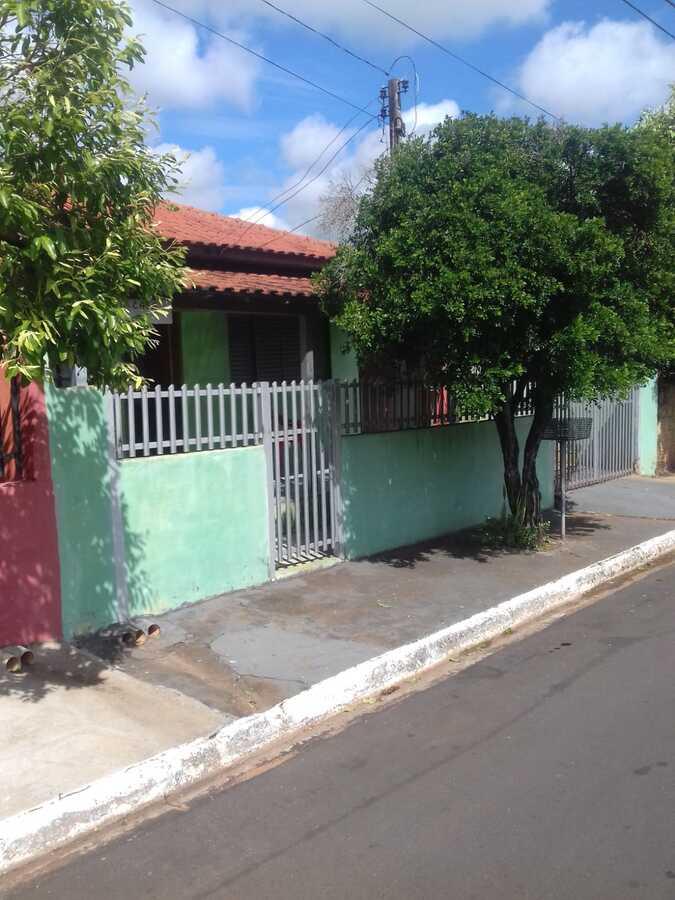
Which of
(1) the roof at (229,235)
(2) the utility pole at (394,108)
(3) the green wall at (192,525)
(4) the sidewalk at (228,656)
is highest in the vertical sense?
(2) the utility pole at (394,108)

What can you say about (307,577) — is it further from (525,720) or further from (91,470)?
(525,720)

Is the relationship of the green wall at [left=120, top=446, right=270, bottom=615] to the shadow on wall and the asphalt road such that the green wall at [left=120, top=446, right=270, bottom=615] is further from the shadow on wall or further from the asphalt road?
the asphalt road

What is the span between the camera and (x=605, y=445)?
15.6 m

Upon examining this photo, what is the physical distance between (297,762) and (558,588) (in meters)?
4.25

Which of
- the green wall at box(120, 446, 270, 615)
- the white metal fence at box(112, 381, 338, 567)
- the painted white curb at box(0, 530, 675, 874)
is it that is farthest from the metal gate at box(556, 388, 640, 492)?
the green wall at box(120, 446, 270, 615)

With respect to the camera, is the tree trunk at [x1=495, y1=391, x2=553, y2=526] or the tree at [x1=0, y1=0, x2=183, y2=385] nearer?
the tree at [x1=0, y1=0, x2=183, y2=385]

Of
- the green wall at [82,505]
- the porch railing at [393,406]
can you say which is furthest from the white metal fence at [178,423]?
the porch railing at [393,406]

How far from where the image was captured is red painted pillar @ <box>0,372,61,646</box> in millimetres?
6113

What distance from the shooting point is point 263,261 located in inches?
430

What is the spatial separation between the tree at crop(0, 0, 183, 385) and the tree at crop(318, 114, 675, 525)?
137 inches

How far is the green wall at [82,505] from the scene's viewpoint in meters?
6.42

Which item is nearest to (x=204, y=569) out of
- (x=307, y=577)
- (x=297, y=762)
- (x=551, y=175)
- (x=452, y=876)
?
(x=307, y=577)

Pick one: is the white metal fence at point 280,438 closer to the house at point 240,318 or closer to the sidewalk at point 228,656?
the sidewalk at point 228,656

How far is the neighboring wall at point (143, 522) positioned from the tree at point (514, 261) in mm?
2105
